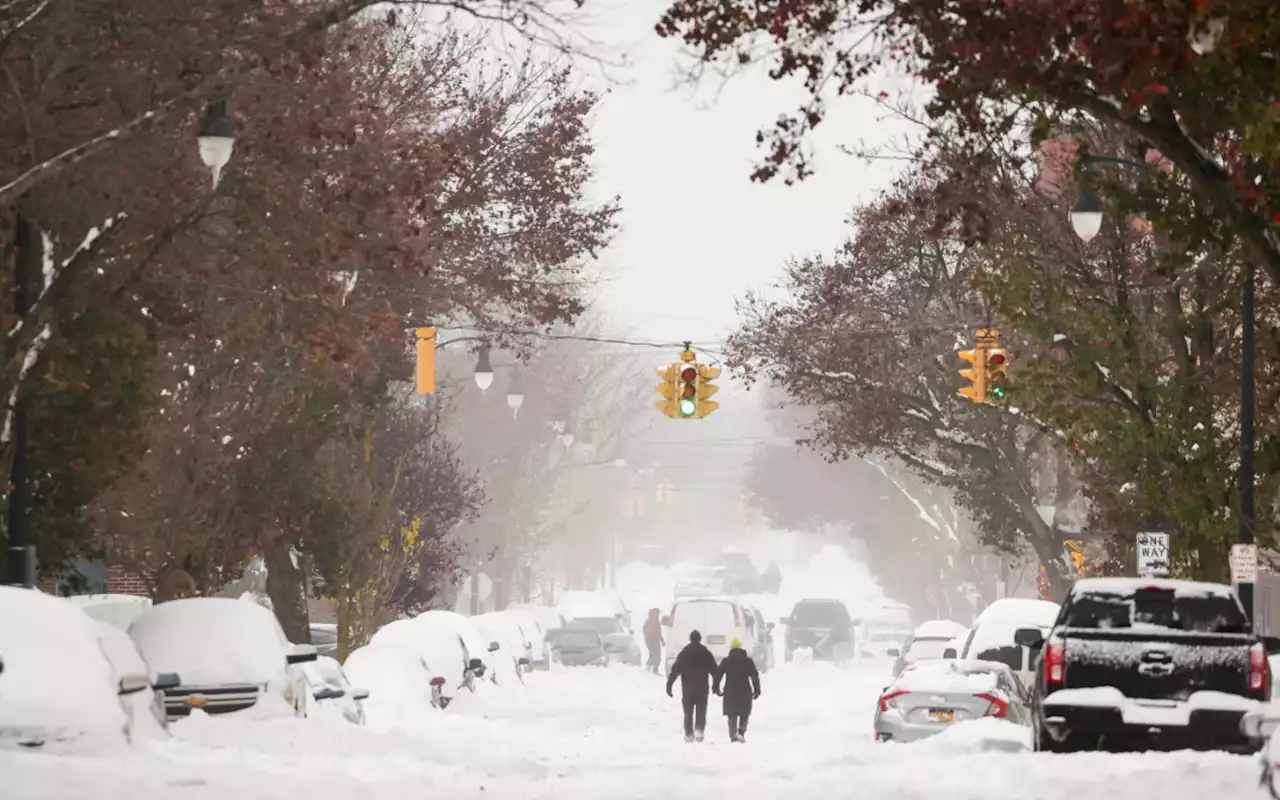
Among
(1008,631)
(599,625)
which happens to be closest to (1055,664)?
(1008,631)

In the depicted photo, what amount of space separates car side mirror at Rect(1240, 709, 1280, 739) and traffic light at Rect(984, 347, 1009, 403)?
15.7m

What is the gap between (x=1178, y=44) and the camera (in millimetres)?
12977

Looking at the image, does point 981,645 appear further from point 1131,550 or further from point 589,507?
point 589,507

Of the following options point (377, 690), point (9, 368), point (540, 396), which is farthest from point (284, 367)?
point (540, 396)

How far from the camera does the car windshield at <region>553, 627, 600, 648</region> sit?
55625 millimetres

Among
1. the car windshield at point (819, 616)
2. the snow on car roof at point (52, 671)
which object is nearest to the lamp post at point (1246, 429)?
the snow on car roof at point (52, 671)

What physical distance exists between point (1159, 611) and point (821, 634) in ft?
139

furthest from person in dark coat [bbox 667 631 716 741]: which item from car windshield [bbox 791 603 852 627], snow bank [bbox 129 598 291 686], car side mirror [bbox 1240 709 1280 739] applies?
car windshield [bbox 791 603 852 627]

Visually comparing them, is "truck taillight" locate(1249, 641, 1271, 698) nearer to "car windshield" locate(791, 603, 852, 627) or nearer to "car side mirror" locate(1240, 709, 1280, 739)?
"car side mirror" locate(1240, 709, 1280, 739)

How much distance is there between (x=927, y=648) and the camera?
1585 inches

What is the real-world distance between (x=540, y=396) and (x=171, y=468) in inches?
2064

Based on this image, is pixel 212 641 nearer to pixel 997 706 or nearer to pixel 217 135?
pixel 217 135

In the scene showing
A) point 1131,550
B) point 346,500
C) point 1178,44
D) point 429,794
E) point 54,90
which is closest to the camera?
point 1178,44

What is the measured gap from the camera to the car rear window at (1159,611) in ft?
62.2
